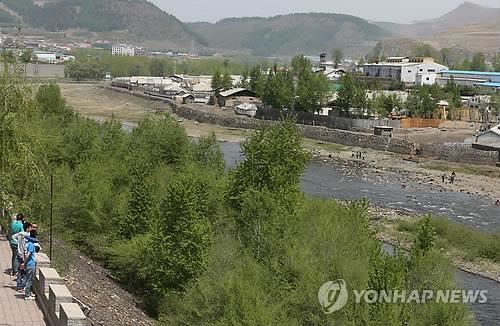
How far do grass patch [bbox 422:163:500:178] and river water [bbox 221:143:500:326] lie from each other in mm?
3992

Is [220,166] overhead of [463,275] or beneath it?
overhead

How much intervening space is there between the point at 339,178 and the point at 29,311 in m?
38.6

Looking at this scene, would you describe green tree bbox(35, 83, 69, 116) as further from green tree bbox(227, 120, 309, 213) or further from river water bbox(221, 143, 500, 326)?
green tree bbox(227, 120, 309, 213)

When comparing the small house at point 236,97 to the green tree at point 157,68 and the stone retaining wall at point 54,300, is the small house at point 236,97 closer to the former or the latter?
the green tree at point 157,68

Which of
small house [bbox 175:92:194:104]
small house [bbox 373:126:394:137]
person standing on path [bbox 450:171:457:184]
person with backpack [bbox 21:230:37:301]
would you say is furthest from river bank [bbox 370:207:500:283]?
small house [bbox 175:92:194:104]

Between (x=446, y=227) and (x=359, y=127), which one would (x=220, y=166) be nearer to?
(x=446, y=227)

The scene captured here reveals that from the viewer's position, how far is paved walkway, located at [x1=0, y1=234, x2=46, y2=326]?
12016mm

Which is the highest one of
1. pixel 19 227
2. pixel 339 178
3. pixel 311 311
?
pixel 19 227

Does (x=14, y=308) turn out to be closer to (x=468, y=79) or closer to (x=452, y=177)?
(x=452, y=177)

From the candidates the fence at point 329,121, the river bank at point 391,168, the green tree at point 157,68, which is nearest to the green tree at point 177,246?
the river bank at point 391,168

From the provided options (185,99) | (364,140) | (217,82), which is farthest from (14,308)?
(185,99)

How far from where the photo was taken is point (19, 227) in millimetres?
14430

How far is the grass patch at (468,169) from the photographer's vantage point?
169 ft

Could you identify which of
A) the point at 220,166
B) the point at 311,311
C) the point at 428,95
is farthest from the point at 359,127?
the point at 311,311
